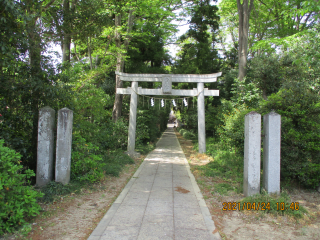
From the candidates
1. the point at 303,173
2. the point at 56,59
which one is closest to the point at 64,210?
the point at 56,59

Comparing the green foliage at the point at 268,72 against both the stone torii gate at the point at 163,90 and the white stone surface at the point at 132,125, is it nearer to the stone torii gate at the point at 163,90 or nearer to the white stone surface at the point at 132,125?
the stone torii gate at the point at 163,90

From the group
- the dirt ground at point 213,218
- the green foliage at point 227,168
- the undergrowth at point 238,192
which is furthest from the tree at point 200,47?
the dirt ground at point 213,218

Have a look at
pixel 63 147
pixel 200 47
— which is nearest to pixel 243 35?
pixel 200 47

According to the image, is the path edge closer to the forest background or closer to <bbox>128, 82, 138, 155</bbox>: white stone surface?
the forest background

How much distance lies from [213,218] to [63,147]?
3.69 m

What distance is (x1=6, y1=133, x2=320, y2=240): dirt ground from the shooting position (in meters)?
3.43

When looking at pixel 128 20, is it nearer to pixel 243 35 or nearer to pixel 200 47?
pixel 200 47

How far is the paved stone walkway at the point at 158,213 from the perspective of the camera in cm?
337

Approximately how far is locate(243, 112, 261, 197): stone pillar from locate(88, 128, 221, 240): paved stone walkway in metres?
1.15

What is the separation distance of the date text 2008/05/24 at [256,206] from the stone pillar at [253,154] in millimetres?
413

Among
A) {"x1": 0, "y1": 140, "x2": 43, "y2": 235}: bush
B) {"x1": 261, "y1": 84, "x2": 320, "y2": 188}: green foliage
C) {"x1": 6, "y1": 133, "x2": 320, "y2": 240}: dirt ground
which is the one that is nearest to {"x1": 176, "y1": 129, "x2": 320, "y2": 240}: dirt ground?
{"x1": 6, "y1": 133, "x2": 320, "y2": 240}: dirt ground

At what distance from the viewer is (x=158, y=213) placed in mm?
4090

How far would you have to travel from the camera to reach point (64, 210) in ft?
13.7

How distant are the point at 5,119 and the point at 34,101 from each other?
31.5 inches
